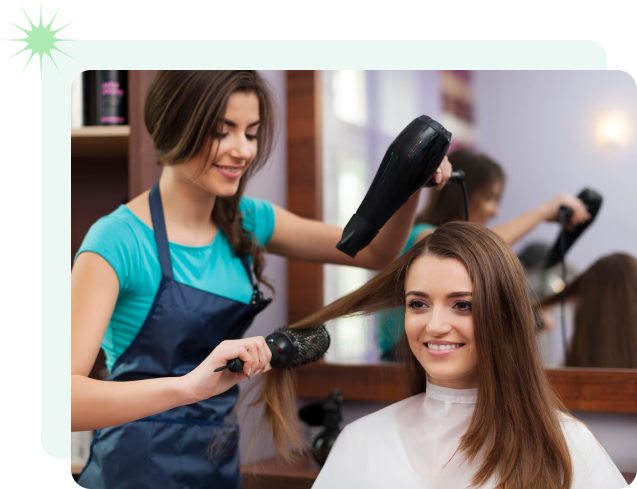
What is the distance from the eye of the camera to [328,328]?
4.92 ft

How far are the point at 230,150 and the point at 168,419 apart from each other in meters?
0.60

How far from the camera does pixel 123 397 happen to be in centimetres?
122

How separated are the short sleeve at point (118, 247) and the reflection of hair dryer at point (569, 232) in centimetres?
149

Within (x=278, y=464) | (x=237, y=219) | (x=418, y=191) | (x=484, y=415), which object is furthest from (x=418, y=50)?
(x=278, y=464)

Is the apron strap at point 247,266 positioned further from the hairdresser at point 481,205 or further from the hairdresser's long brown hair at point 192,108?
the hairdresser at point 481,205

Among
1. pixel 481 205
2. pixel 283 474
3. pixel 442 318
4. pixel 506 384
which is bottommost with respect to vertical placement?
pixel 283 474

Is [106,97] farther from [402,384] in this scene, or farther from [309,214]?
[402,384]

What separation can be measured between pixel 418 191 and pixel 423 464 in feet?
1.89

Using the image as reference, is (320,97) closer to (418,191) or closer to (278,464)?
(418,191)

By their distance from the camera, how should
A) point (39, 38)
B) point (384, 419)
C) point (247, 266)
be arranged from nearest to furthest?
point (39, 38)
point (384, 419)
point (247, 266)

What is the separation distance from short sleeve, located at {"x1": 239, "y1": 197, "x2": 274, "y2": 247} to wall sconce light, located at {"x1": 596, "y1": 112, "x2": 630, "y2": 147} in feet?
4.24

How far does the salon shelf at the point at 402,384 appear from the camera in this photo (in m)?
1.81

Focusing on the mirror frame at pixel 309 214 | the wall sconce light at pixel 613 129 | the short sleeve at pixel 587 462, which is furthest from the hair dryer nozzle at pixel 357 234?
the wall sconce light at pixel 613 129

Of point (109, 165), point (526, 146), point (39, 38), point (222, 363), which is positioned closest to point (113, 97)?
point (109, 165)
